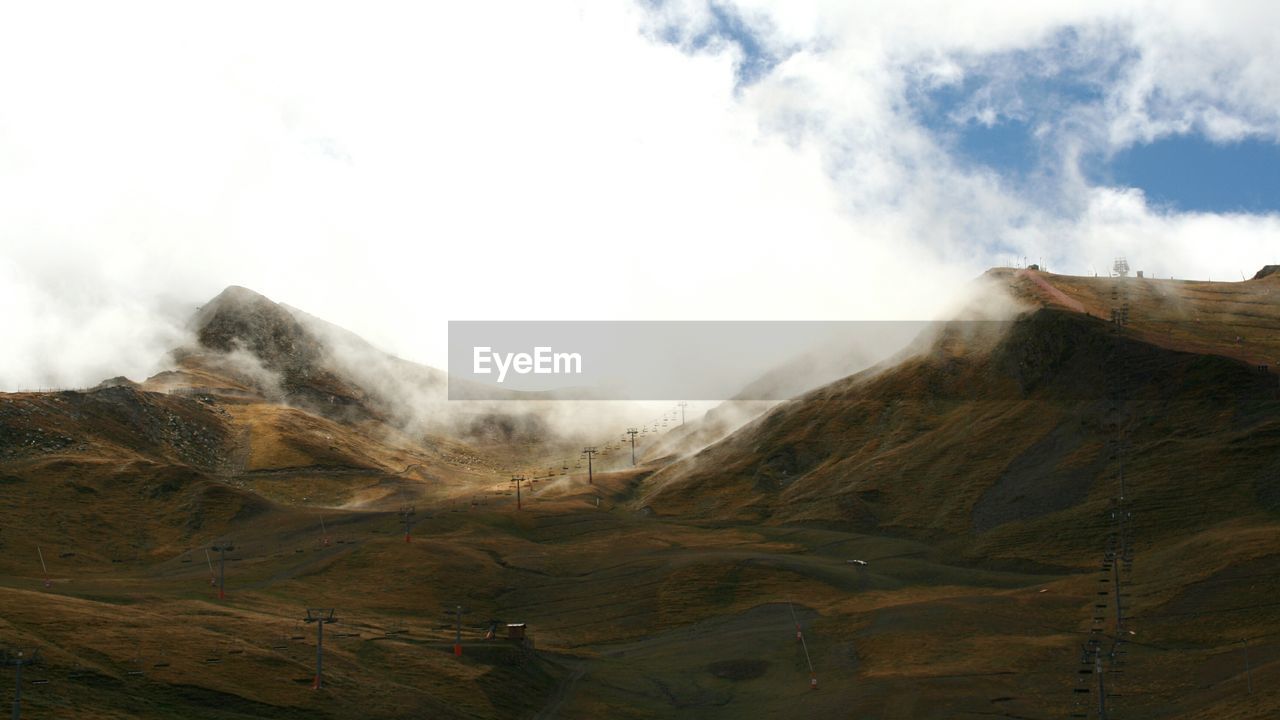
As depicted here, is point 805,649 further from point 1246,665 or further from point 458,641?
point 1246,665

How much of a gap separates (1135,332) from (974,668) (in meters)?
101

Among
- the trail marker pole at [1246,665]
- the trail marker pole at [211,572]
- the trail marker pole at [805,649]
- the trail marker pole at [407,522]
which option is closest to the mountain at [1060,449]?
the trail marker pole at [805,649]

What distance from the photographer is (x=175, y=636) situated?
317 ft

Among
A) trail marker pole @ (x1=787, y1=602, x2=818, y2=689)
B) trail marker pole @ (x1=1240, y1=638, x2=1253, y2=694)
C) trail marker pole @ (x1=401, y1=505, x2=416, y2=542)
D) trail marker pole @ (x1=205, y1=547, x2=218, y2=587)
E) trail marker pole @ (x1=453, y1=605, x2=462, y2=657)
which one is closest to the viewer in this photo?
trail marker pole @ (x1=1240, y1=638, x2=1253, y2=694)

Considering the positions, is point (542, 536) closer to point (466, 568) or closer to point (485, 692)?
point (466, 568)

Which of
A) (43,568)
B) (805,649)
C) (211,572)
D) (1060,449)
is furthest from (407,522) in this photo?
(1060,449)

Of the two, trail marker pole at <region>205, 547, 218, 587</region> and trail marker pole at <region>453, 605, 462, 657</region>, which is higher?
trail marker pole at <region>205, 547, 218, 587</region>

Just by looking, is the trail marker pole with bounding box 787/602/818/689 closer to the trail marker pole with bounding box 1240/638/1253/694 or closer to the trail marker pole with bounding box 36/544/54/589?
the trail marker pole with bounding box 1240/638/1253/694

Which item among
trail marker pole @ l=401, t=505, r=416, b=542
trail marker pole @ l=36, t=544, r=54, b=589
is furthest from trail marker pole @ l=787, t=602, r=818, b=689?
trail marker pole @ l=36, t=544, r=54, b=589

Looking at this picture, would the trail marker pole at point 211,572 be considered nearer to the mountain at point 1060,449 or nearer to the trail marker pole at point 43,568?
the trail marker pole at point 43,568

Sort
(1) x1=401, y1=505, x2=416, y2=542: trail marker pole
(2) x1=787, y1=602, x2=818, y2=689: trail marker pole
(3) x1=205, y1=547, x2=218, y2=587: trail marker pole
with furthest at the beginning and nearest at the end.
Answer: (1) x1=401, y1=505, x2=416, y2=542: trail marker pole, (3) x1=205, y1=547, x2=218, y2=587: trail marker pole, (2) x1=787, y1=602, x2=818, y2=689: trail marker pole

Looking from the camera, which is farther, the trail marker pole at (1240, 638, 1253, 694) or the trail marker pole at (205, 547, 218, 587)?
the trail marker pole at (205, 547, 218, 587)

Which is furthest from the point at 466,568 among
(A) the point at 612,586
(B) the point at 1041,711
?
(B) the point at 1041,711

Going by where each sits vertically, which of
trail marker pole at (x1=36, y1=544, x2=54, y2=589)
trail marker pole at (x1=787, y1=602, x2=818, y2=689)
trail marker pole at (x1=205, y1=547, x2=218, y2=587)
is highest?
trail marker pole at (x1=36, y1=544, x2=54, y2=589)
